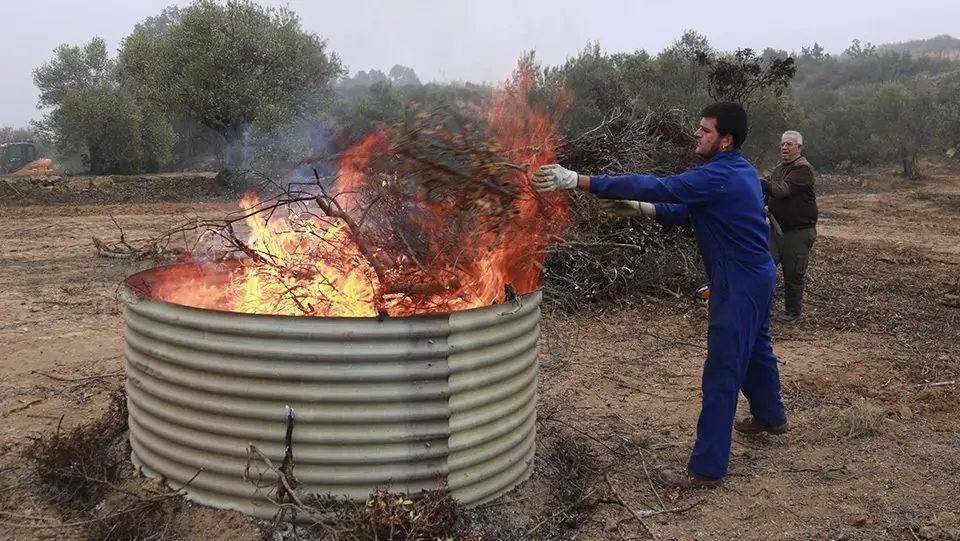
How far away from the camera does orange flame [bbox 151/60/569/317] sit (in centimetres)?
352

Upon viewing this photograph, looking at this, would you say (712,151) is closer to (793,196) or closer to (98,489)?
(98,489)

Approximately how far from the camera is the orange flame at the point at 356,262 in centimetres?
352

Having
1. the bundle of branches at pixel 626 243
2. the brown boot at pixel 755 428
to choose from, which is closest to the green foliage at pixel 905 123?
the bundle of branches at pixel 626 243

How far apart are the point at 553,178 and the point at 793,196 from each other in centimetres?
500

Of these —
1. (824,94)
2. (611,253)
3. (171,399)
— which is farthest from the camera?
(824,94)

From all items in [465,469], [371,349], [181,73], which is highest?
[181,73]

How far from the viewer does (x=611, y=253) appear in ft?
28.2

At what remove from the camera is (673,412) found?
17.2 ft

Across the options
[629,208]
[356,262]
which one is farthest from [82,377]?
[629,208]

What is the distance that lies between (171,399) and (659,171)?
6865mm

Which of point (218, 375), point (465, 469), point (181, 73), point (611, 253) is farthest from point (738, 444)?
point (181, 73)

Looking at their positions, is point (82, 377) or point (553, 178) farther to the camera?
point (82, 377)

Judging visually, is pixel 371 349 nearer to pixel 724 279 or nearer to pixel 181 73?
pixel 724 279

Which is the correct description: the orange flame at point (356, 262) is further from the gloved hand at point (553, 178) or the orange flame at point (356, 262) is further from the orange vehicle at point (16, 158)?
the orange vehicle at point (16, 158)
